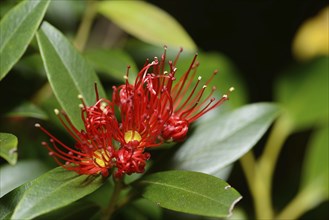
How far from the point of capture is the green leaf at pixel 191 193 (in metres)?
0.83

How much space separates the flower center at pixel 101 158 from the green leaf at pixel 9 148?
0.46 feet

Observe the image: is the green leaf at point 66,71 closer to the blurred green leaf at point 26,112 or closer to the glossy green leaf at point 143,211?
the blurred green leaf at point 26,112

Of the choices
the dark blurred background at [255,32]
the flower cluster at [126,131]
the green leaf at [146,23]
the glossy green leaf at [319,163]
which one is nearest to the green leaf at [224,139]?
the flower cluster at [126,131]

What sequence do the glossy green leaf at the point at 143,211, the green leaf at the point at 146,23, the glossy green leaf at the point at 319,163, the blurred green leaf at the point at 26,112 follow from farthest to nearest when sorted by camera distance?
the glossy green leaf at the point at 319,163
the green leaf at the point at 146,23
the glossy green leaf at the point at 143,211
the blurred green leaf at the point at 26,112

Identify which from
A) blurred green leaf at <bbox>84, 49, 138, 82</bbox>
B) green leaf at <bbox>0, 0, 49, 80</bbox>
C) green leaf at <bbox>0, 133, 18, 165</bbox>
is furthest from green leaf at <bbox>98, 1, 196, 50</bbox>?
green leaf at <bbox>0, 133, 18, 165</bbox>

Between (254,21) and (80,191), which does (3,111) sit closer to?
(80,191)

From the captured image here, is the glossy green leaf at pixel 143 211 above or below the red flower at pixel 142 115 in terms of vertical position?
below

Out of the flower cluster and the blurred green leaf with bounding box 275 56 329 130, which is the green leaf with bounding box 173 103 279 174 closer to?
the flower cluster

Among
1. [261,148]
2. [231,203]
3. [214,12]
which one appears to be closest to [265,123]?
[231,203]

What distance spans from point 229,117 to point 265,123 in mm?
80

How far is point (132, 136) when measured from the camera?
955 millimetres

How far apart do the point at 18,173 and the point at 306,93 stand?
0.95 m

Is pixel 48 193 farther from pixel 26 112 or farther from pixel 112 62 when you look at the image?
pixel 112 62

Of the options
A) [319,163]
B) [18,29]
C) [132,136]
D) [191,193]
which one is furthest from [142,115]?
[319,163]
